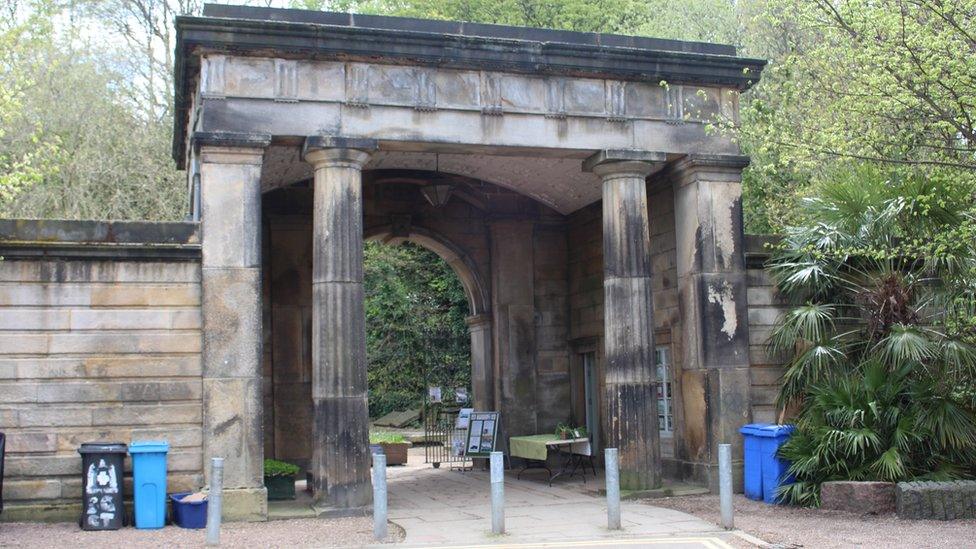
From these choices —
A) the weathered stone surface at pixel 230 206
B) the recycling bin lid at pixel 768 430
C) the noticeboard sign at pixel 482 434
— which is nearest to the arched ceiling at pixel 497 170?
the weathered stone surface at pixel 230 206

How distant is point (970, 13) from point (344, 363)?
27.0 ft

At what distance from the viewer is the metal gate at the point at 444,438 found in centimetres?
2089

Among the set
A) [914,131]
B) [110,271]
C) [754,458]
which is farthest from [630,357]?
[110,271]

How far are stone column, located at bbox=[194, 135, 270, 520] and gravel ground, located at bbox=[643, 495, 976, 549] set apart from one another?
536cm

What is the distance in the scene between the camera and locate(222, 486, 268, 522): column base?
39.5 feet

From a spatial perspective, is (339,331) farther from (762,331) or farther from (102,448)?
(762,331)

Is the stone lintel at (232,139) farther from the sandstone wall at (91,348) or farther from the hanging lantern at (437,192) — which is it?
the hanging lantern at (437,192)

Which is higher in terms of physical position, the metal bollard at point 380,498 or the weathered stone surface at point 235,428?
the weathered stone surface at point 235,428

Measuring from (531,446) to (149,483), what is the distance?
6729 mm

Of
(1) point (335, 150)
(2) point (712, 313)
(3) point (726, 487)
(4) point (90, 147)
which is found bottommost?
(3) point (726, 487)

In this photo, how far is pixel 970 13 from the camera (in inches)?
427

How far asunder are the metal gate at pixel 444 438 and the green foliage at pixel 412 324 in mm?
1302

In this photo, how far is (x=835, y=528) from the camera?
11039mm

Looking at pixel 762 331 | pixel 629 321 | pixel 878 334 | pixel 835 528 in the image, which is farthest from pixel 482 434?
pixel 835 528
